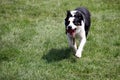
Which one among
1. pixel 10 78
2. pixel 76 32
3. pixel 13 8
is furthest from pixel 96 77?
pixel 13 8

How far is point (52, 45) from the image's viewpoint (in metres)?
8.45

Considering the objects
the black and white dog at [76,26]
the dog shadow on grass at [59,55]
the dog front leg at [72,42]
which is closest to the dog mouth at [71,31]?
the black and white dog at [76,26]

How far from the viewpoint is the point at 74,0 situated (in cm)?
1323

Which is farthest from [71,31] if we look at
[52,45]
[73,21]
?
[52,45]

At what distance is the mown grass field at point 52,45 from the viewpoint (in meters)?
6.93

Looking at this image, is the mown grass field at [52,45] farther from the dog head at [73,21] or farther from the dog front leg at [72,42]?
the dog head at [73,21]

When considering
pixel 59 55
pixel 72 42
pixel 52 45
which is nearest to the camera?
pixel 72 42

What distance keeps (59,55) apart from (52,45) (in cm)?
69

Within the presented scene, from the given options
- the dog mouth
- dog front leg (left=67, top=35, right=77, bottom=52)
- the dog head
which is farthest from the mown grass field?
the dog head

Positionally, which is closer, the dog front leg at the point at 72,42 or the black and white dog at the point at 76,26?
the black and white dog at the point at 76,26

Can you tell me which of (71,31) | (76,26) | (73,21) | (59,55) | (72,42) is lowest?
(59,55)

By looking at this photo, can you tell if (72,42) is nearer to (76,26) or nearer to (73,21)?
(76,26)

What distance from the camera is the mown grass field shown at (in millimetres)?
6930

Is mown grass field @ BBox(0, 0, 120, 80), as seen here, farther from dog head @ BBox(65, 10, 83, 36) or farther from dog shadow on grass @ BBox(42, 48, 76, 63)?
dog head @ BBox(65, 10, 83, 36)
